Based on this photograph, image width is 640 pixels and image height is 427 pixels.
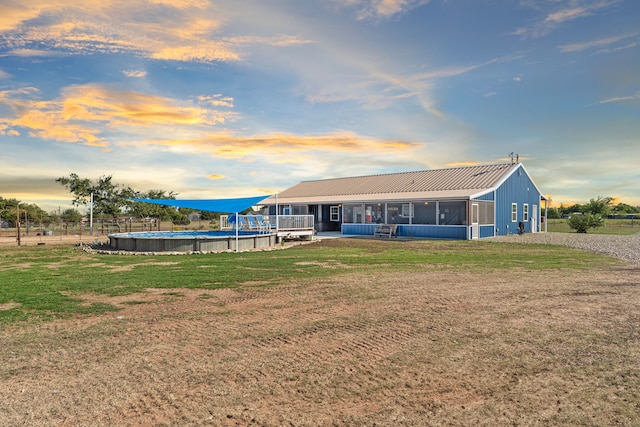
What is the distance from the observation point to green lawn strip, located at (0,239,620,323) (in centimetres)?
917

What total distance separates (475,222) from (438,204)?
2605mm

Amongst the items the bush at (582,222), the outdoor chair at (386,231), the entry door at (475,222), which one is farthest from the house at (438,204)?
the bush at (582,222)

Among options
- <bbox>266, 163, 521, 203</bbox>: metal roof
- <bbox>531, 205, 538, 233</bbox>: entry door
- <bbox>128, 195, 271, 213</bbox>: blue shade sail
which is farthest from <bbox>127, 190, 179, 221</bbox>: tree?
<bbox>531, 205, 538, 233</bbox>: entry door

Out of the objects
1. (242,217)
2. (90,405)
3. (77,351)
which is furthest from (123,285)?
(242,217)

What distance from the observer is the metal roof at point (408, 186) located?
2964 cm

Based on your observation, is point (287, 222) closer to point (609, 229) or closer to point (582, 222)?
point (582, 222)

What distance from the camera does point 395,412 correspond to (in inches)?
160

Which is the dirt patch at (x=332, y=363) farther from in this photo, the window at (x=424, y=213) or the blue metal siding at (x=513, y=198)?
the blue metal siding at (x=513, y=198)

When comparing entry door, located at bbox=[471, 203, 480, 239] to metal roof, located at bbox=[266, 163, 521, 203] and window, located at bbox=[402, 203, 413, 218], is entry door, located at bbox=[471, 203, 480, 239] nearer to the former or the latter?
metal roof, located at bbox=[266, 163, 521, 203]

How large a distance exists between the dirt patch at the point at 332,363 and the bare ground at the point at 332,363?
2 cm

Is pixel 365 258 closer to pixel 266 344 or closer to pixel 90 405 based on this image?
pixel 266 344

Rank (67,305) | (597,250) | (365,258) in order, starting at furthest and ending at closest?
(597,250)
(365,258)
(67,305)

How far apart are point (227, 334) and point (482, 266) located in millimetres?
10205

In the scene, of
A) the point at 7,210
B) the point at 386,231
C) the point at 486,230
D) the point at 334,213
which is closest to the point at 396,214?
the point at 386,231
